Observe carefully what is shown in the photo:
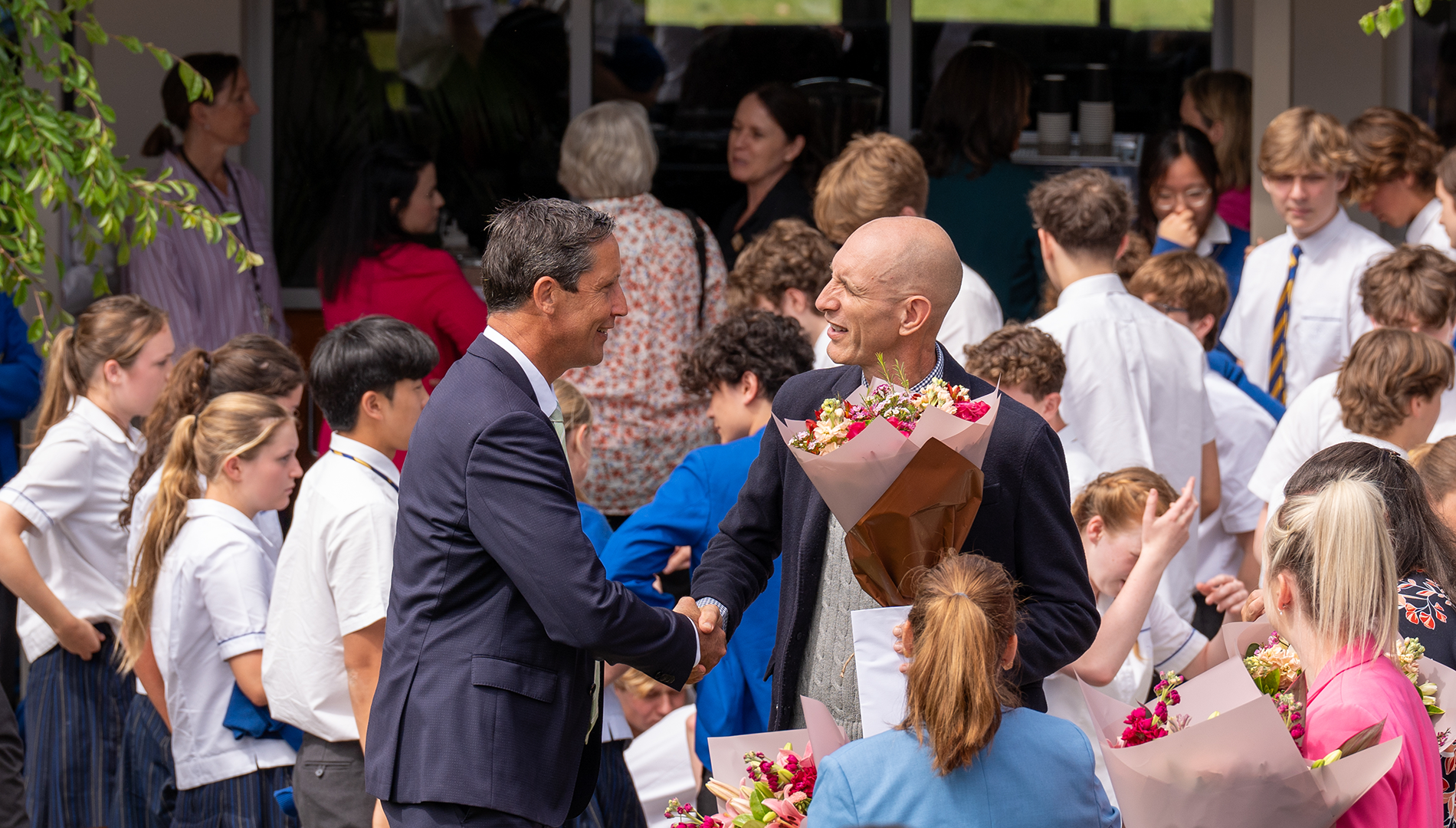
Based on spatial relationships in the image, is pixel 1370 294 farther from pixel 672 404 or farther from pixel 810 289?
pixel 672 404

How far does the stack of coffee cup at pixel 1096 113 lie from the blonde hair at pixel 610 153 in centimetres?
233

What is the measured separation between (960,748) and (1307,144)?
3.72 metres

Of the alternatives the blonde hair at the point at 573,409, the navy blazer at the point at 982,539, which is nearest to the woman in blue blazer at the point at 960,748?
the navy blazer at the point at 982,539

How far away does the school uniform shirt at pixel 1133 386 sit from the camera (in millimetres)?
4316

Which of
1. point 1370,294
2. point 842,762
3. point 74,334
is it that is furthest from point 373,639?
point 1370,294

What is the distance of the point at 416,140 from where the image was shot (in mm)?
6816

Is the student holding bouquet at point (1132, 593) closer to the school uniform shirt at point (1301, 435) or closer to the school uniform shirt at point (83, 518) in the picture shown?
the school uniform shirt at point (1301, 435)

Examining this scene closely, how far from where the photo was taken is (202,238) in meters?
6.02

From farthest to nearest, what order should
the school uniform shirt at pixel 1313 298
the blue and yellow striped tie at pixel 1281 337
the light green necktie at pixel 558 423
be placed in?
the blue and yellow striped tie at pixel 1281 337, the school uniform shirt at pixel 1313 298, the light green necktie at pixel 558 423

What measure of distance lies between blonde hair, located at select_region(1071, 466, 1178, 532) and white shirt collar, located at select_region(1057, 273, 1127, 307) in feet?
2.81

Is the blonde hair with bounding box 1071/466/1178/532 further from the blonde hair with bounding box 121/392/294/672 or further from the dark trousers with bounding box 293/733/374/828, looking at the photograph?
the blonde hair with bounding box 121/392/294/672

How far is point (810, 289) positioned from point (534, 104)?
2554 millimetres

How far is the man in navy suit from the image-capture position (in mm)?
2510

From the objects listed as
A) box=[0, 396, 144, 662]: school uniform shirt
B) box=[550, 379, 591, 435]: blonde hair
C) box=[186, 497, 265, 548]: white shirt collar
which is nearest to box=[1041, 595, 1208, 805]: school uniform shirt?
box=[550, 379, 591, 435]: blonde hair
